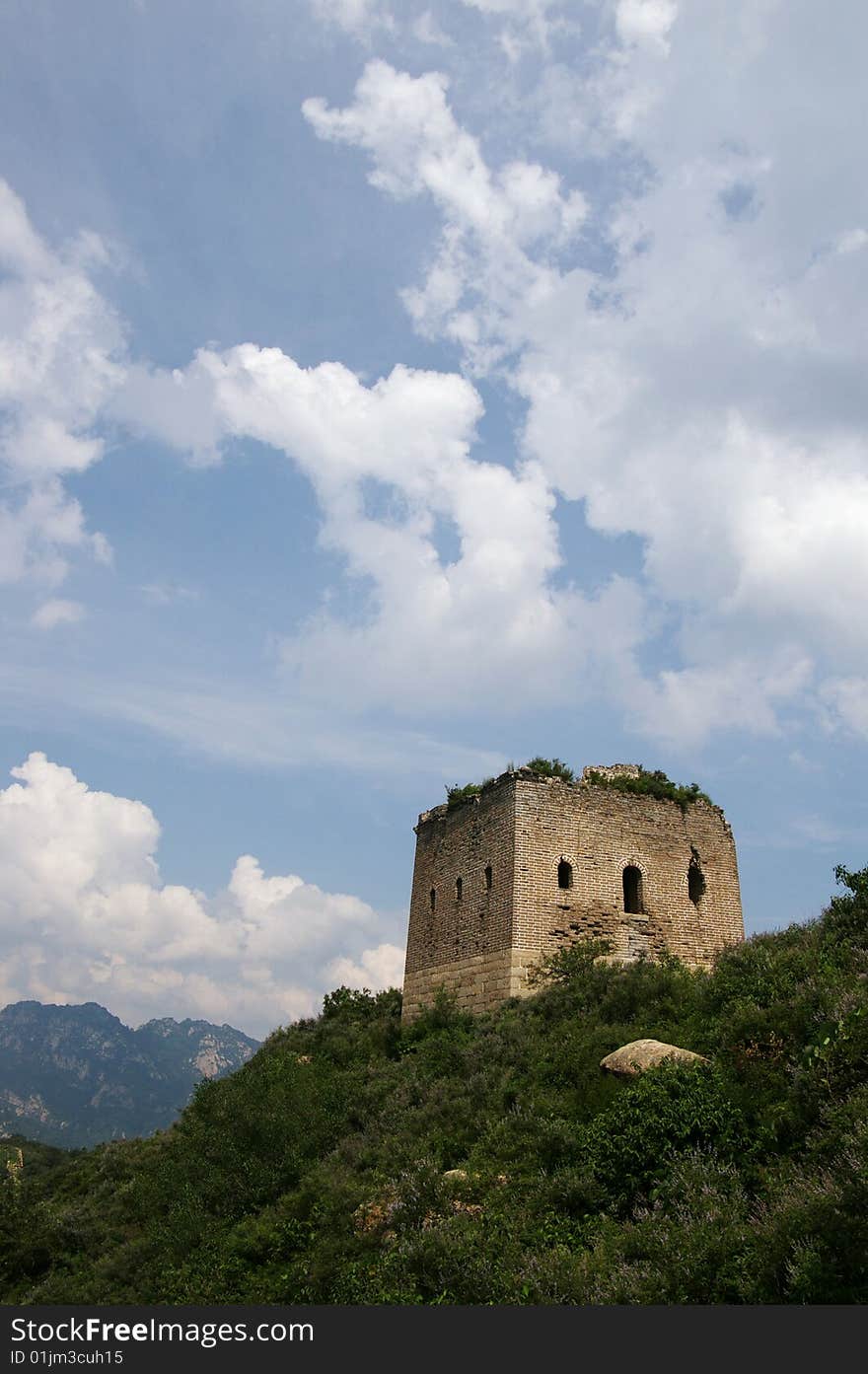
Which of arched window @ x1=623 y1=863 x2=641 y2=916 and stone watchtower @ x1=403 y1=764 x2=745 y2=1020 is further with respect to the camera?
arched window @ x1=623 y1=863 x2=641 y2=916

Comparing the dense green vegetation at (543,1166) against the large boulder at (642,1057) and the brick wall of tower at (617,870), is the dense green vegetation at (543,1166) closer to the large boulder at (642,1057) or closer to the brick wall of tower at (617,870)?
the large boulder at (642,1057)

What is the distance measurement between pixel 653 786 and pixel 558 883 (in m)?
4.25

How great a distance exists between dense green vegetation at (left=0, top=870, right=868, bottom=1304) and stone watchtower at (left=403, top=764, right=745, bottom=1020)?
104cm

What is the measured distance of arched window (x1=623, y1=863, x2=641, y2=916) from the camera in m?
22.1

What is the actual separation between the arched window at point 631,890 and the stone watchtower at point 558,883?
0.03 metres

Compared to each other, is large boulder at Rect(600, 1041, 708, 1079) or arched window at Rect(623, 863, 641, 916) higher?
arched window at Rect(623, 863, 641, 916)

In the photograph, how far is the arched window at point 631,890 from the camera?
2208cm

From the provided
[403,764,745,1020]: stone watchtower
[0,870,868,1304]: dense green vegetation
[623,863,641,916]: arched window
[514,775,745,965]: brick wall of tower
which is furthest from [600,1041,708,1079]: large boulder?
[623,863,641,916]: arched window

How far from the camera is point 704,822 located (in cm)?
2388

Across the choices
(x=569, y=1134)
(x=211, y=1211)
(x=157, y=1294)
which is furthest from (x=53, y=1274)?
(x=569, y=1134)

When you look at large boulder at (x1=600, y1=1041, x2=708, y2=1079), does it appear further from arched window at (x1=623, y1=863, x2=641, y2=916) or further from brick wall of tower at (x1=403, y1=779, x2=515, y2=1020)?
arched window at (x1=623, y1=863, x2=641, y2=916)

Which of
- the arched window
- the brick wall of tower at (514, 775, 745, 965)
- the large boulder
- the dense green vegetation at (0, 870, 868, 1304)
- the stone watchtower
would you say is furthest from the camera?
the arched window

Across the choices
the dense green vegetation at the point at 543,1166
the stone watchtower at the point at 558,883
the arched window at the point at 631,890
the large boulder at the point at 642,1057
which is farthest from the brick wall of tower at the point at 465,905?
the large boulder at the point at 642,1057

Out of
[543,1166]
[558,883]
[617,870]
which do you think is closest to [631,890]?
[617,870]
